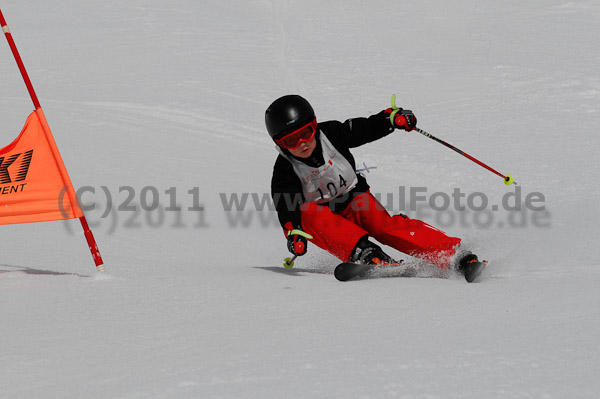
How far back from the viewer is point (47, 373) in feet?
8.13

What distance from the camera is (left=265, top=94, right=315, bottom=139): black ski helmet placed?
439 centimetres

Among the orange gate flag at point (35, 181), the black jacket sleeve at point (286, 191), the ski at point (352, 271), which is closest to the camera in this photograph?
the ski at point (352, 271)

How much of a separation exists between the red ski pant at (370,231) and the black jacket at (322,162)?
0.07m

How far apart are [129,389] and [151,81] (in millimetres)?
9538

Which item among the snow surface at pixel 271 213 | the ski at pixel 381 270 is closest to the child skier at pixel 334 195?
the ski at pixel 381 270

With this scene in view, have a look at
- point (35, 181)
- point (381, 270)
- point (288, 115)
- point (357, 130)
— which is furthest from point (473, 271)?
point (35, 181)

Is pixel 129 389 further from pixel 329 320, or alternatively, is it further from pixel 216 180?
pixel 216 180

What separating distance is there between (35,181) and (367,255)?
6.38ft

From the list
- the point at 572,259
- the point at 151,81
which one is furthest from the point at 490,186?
the point at 151,81

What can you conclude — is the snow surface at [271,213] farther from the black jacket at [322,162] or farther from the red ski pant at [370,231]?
the black jacket at [322,162]

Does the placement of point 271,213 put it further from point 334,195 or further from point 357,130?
point 357,130

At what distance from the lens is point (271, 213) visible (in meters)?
7.11

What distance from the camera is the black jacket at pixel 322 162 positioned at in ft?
15.0

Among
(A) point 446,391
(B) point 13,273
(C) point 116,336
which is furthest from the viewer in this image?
(B) point 13,273
